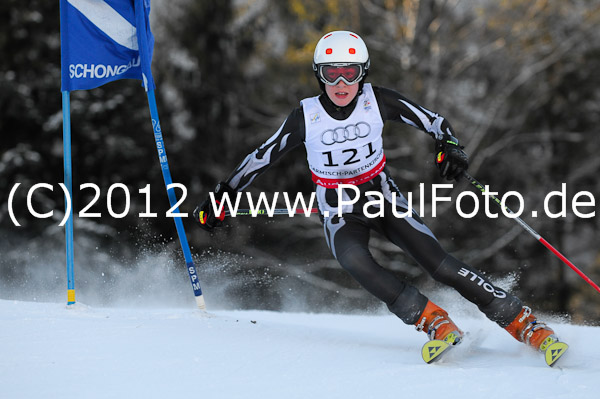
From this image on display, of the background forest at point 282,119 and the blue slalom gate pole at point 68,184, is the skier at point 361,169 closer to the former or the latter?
the blue slalom gate pole at point 68,184

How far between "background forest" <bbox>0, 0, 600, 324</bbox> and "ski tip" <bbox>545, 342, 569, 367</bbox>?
8200mm

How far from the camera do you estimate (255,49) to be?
635 inches

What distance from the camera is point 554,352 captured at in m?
3.45

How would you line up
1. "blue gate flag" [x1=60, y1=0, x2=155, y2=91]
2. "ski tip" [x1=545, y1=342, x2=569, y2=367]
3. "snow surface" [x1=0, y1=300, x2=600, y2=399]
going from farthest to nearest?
"blue gate flag" [x1=60, y1=0, x2=155, y2=91], "ski tip" [x1=545, y1=342, x2=569, y2=367], "snow surface" [x1=0, y1=300, x2=600, y2=399]

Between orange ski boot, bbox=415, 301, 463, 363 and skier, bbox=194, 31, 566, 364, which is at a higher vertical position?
skier, bbox=194, 31, 566, 364

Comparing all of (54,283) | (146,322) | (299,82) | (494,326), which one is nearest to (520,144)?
(299,82)

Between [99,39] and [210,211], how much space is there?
1.50 meters

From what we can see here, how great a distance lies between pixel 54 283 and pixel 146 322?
6.33 m

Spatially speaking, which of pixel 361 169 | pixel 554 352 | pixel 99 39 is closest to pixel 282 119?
pixel 99 39

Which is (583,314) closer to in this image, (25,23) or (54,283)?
(54,283)

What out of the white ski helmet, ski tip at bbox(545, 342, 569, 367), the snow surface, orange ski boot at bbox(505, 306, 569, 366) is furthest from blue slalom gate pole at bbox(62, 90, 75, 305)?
ski tip at bbox(545, 342, 569, 367)

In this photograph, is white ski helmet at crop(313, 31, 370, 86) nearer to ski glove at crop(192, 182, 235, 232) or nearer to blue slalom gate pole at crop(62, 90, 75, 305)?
ski glove at crop(192, 182, 235, 232)

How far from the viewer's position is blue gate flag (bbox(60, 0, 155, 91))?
473 centimetres

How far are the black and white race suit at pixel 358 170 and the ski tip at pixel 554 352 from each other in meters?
0.40
